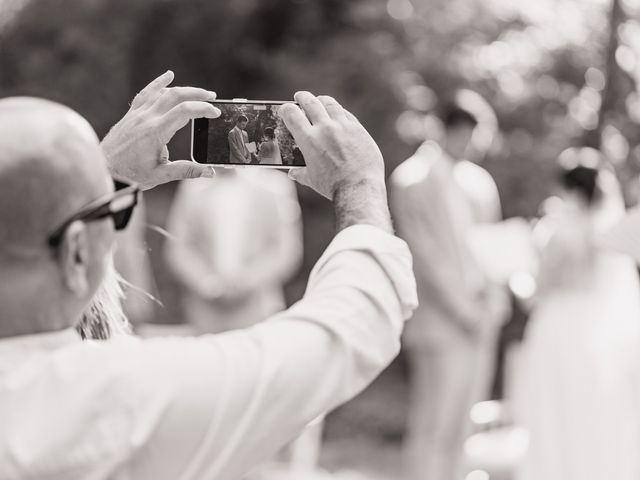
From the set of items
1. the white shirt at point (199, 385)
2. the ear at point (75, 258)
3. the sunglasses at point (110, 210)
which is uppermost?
the sunglasses at point (110, 210)

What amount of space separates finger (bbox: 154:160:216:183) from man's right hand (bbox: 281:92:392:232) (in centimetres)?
34

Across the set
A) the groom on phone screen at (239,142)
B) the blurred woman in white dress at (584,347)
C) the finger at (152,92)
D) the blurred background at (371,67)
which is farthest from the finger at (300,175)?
the blurred background at (371,67)

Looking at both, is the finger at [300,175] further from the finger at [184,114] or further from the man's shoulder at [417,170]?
the man's shoulder at [417,170]

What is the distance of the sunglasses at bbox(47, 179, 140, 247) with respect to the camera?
147 cm

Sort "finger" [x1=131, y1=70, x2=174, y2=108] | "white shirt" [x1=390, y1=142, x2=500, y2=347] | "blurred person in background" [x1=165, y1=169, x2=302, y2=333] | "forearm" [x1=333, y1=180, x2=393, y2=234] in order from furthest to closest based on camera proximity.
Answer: "blurred person in background" [x1=165, y1=169, x2=302, y2=333]
"white shirt" [x1=390, y1=142, x2=500, y2=347]
"finger" [x1=131, y1=70, x2=174, y2=108]
"forearm" [x1=333, y1=180, x2=393, y2=234]

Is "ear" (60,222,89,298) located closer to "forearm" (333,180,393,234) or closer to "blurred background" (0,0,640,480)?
"forearm" (333,180,393,234)

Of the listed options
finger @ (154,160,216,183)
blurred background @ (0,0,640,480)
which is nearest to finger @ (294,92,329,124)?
finger @ (154,160,216,183)

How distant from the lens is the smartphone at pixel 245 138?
2025mm

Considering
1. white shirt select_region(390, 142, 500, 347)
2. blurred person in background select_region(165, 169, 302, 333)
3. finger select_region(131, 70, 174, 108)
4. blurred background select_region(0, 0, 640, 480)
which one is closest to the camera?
finger select_region(131, 70, 174, 108)

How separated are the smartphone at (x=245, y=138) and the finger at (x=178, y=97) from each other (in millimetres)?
59

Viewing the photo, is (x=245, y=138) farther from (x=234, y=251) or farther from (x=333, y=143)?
(x=234, y=251)

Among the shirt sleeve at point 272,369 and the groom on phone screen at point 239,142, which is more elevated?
the groom on phone screen at point 239,142

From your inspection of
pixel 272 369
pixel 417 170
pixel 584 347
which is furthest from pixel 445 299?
pixel 272 369

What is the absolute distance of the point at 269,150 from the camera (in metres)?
2.04
